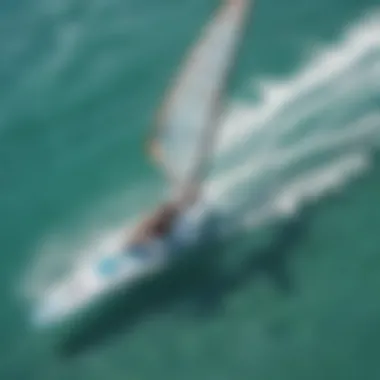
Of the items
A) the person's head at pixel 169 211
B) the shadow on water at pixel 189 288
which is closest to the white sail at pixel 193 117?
the person's head at pixel 169 211

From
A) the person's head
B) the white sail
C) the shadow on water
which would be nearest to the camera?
the white sail

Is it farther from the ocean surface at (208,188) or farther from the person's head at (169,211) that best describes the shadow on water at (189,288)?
the person's head at (169,211)

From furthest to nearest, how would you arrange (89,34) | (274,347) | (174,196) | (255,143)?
(89,34), (255,143), (174,196), (274,347)

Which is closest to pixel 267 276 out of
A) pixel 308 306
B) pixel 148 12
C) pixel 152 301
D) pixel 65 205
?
pixel 308 306

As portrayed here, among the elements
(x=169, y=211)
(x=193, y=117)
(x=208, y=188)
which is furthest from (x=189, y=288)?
(x=193, y=117)

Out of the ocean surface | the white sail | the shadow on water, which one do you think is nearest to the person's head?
the white sail

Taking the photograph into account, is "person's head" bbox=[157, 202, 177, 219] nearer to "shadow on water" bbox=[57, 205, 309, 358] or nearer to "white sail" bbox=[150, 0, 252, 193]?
"white sail" bbox=[150, 0, 252, 193]

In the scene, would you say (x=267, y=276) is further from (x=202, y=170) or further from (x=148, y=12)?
(x=148, y=12)
